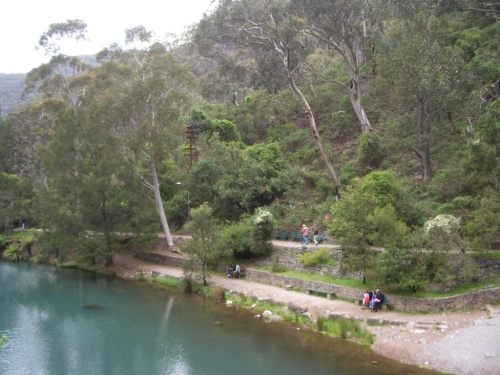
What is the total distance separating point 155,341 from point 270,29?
23.9m

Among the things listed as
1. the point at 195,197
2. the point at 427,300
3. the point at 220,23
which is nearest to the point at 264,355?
the point at 427,300

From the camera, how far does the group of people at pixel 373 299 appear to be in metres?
20.5

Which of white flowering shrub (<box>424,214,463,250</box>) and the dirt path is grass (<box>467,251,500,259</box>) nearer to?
white flowering shrub (<box>424,214,463,250</box>)

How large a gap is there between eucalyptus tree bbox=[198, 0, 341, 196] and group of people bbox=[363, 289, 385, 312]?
1109 cm

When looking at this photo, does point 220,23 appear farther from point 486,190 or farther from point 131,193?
point 486,190

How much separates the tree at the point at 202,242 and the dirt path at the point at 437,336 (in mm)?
7462

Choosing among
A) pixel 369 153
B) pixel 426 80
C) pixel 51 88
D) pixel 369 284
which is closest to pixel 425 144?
pixel 426 80

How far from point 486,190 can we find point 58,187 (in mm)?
30009

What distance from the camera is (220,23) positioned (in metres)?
37.3

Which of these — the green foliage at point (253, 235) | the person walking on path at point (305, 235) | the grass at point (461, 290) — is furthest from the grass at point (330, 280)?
the grass at point (461, 290)

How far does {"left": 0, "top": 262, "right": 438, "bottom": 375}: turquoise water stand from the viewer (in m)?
17.8

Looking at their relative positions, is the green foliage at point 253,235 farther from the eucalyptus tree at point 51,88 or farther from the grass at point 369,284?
the eucalyptus tree at point 51,88

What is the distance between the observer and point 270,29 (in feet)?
112

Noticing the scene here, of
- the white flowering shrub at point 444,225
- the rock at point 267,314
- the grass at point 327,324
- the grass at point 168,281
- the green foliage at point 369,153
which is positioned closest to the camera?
the grass at point 327,324
